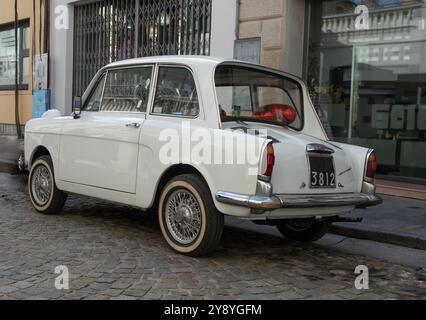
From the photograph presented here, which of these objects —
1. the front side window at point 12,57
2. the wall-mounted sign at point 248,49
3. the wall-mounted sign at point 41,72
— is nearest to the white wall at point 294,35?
the wall-mounted sign at point 248,49

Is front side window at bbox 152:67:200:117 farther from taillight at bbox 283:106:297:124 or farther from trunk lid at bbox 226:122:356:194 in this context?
taillight at bbox 283:106:297:124

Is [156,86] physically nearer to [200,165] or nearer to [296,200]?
[200,165]

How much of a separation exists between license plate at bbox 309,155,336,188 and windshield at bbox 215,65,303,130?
2.87 ft

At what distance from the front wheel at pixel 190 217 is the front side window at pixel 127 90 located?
1.03 metres

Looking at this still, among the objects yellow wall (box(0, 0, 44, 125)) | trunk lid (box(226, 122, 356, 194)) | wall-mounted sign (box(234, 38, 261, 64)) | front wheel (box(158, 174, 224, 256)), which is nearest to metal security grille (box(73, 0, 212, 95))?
wall-mounted sign (box(234, 38, 261, 64))

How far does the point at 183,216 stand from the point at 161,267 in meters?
0.55

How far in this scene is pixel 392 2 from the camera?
9117mm

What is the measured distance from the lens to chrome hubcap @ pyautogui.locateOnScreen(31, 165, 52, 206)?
6586 millimetres

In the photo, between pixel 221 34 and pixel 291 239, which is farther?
pixel 221 34

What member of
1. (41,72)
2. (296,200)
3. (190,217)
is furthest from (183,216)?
(41,72)

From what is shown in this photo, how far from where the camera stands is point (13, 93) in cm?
1667
